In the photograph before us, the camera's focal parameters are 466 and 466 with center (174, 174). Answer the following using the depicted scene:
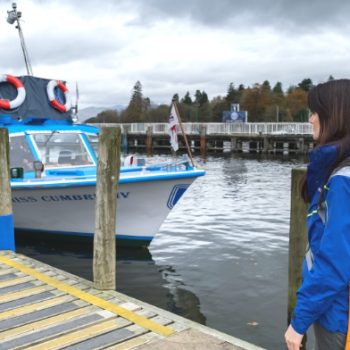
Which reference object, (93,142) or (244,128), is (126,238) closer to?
(93,142)

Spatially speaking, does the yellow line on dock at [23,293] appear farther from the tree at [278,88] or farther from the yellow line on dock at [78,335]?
the tree at [278,88]

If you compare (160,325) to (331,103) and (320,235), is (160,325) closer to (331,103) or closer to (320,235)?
(320,235)

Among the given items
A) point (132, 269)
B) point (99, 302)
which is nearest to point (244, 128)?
point (132, 269)

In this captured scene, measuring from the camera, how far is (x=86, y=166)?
1066 cm

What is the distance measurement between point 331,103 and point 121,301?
Answer: 354 cm

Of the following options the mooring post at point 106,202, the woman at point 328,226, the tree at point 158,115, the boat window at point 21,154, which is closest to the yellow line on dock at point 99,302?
the mooring post at point 106,202

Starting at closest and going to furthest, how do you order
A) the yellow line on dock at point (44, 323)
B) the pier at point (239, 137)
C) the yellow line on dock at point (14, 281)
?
the yellow line on dock at point (44, 323) < the yellow line on dock at point (14, 281) < the pier at point (239, 137)

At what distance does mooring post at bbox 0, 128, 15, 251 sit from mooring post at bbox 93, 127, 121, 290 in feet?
7.22

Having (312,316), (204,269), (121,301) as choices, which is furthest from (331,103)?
(204,269)

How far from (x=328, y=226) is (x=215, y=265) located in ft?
23.9

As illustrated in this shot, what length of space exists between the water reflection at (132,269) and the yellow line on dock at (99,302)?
2.07 meters

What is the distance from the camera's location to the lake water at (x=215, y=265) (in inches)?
263

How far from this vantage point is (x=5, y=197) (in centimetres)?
697

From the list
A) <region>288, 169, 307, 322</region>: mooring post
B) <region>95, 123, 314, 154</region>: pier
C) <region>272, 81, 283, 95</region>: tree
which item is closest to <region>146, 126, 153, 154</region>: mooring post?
<region>95, 123, 314, 154</region>: pier
